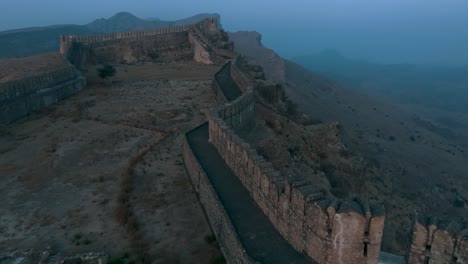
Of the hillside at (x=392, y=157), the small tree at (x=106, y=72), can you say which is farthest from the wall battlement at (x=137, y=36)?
the hillside at (x=392, y=157)

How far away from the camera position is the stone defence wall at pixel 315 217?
7.55 meters

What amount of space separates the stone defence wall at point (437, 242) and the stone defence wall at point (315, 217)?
2.03ft

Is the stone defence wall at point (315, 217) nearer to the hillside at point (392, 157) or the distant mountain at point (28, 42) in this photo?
the hillside at point (392, 157)

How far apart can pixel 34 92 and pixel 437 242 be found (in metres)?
21.7

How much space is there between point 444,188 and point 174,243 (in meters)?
19.2

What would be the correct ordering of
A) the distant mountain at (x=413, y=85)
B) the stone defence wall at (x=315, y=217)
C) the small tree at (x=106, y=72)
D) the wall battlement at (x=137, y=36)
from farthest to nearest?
the distant mountain at (x=413, y=85) < the wall battlement at (x=137, y=36) < the small tree at (x=106, y=72) < the stone defence wall at (x=315, y=217)

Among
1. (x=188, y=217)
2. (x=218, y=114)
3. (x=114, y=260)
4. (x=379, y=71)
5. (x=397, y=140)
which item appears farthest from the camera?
(x=379, y=71)

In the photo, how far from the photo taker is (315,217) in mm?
8070

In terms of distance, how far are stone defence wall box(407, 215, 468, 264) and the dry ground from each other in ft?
15.7

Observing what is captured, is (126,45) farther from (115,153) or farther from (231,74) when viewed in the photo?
(115,153)

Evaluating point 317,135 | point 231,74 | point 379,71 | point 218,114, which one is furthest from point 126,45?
point 379,71

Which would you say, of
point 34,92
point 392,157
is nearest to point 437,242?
point 34,92

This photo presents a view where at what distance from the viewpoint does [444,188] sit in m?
25.2

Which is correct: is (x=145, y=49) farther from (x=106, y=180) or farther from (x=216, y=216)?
(x=216, y=216)
